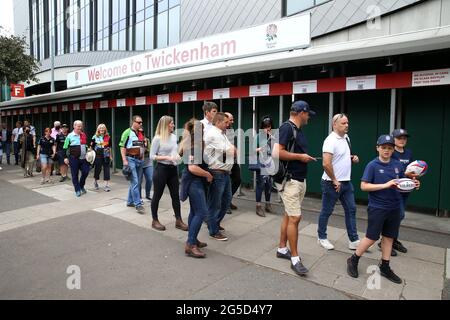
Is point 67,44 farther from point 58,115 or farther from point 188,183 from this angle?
point 188,183

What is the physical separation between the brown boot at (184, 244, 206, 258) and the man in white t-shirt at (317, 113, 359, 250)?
1671mm

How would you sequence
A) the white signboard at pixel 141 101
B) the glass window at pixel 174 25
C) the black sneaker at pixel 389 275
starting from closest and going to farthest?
1. the black sneaker at pixel 389 275
2. the white signboard at pixel 141 101
3. the glass window at pixel 174 25

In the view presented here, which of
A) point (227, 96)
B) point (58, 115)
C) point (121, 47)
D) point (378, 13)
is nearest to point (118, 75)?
point (58, 115)

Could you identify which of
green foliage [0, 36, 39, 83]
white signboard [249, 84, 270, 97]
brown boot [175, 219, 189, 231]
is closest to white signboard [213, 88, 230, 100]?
white signboard [249, 84, 270, 97]

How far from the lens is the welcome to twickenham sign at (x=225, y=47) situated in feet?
27.6

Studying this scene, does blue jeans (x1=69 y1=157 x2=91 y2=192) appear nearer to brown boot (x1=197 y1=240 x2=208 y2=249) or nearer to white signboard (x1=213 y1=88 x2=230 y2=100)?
white signboard (x1=213 y1=88 x2=230 y2=100)

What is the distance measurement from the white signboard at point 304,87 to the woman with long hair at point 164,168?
10.4ft

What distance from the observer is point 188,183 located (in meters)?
4.27

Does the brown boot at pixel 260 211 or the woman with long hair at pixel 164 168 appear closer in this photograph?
the woman with long hair at pixel 164 168

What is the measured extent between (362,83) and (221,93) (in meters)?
3.56

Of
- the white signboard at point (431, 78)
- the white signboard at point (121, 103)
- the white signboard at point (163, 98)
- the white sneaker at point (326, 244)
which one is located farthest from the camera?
the white signboard at point (121, 103)

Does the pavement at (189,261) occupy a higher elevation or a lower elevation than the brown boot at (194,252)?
lower

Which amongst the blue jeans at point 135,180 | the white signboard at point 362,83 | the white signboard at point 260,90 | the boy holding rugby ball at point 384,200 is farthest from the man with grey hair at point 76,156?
the boy holding rugby ball at point 384,200

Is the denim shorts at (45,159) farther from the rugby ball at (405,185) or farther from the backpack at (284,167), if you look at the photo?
the rugby ball at (405,185)
